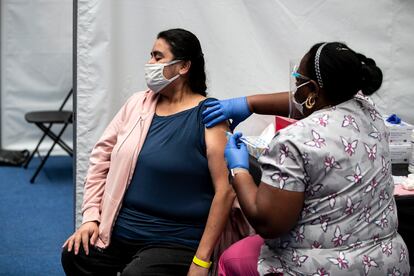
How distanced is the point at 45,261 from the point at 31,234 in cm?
40

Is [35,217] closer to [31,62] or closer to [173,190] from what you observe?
[31,62]

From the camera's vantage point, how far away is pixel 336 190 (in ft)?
5.13

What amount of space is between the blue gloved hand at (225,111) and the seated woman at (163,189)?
3 cm

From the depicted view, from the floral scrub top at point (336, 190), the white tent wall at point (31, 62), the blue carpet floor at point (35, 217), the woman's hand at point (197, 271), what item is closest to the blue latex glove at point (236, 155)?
the floral scrub top at point (336, 190)

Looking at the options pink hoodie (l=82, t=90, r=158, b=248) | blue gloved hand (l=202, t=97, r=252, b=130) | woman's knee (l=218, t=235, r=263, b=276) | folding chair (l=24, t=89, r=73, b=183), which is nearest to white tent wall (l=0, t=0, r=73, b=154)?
folding chair (l=24, t=89, r=73, b=183)

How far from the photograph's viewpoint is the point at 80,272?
210 centimetres

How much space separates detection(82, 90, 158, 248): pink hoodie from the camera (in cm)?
211

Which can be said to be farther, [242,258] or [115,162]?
[115,162]

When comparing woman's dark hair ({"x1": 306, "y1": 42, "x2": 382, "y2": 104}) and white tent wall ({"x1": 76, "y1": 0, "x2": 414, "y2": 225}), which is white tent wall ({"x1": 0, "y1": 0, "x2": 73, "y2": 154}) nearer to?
white tent wall ({"x1": 76, "y1": 0, "x2": 414, "y2": 225})

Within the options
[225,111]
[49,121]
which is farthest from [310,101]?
[49,121]

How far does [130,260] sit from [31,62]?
301cm

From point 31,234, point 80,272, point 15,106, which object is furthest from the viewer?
point 15,106

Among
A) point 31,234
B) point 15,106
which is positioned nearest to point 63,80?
point 15,106

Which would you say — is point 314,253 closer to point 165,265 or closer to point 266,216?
point 266,216
